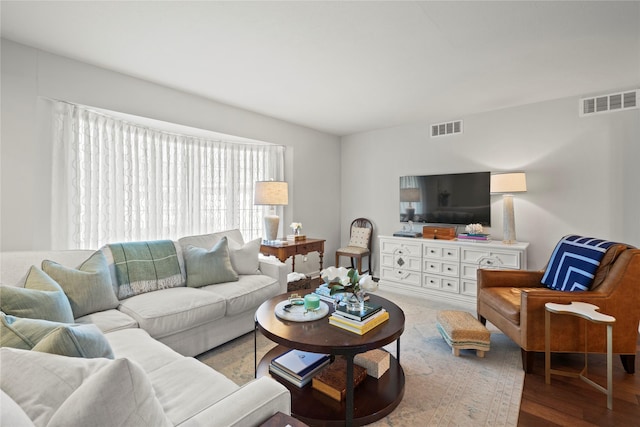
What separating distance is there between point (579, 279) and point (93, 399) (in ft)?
9.74

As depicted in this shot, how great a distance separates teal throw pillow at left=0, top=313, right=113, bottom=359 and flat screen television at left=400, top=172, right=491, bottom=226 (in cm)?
404

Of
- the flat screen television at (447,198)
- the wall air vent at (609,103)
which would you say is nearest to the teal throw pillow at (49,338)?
the flat screen television at (447,198)

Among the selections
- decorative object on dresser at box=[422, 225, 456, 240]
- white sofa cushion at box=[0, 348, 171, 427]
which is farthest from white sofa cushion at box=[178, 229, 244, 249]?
decorative object on dresser at box=[422, 225, 456, 240]

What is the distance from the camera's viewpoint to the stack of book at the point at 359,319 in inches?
69.3

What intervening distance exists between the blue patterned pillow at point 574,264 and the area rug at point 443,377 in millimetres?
681

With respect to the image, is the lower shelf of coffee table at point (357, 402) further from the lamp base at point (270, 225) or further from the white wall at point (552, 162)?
the white wall at point (552, 162)

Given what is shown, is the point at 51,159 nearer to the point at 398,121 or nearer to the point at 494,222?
the point at 398,121

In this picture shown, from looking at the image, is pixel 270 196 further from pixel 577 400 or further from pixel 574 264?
pixel 577 400

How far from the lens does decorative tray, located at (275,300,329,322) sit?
1.92 m

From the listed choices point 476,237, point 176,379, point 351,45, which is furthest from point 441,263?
point 176,379

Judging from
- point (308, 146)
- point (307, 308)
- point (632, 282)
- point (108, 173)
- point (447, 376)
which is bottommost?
point (447, 376)

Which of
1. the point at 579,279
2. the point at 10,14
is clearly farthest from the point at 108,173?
the point at 579,279

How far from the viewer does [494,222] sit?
388 centimetres

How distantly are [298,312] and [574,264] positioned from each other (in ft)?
7.33
